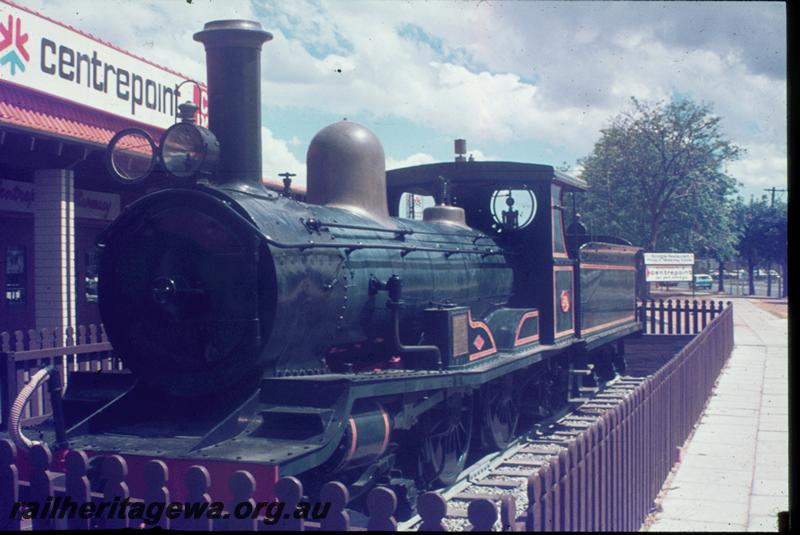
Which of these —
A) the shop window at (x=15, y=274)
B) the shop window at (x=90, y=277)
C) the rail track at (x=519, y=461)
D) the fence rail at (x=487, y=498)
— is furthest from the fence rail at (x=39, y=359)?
the shop window at (x=90, y=277)

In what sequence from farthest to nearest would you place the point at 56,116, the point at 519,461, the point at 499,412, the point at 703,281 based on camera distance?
the point at 703,281 → the point at 56,116 → the point at 499,412 → the point at 519,461

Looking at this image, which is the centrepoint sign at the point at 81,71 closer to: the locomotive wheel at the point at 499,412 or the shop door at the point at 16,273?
the shop door at the point at 16,273

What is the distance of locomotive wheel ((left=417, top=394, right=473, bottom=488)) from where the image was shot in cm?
649

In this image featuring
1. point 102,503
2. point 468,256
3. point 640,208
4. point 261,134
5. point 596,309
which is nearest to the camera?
point 102,503

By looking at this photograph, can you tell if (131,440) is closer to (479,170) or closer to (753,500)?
(753,500)

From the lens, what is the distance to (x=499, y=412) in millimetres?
8141

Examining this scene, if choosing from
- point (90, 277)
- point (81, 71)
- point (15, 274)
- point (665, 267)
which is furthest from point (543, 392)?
point (665, 267)

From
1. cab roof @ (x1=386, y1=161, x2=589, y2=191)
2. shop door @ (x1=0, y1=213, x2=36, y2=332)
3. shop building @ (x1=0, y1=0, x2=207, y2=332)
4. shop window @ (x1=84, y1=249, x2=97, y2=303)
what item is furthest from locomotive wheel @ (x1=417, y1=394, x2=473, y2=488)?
shop window @ (x1=84, y1=249, x2=97, y2=303)

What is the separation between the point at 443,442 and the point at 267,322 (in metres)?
2.38

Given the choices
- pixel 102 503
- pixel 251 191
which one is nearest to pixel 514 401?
pixel 251 191

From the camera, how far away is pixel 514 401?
8.62 meters

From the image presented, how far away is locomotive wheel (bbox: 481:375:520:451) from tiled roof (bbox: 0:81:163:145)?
5.62m

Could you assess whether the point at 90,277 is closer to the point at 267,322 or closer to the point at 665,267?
the point at 267,322

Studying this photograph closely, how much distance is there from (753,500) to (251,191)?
14.0 ft
